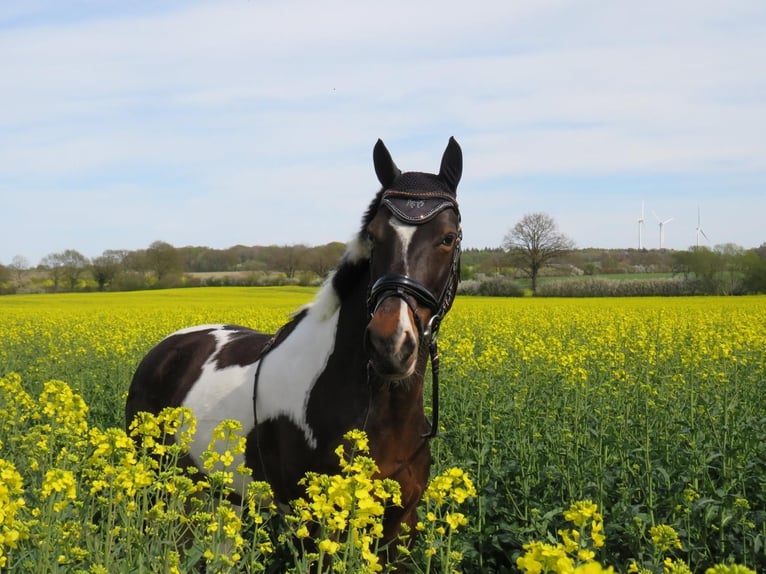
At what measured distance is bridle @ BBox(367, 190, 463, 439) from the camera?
312 centimetres

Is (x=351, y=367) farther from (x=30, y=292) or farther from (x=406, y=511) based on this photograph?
(x=30, y=292)

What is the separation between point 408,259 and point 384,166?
2.23 ft

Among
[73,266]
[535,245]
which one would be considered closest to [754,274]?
[535,245]

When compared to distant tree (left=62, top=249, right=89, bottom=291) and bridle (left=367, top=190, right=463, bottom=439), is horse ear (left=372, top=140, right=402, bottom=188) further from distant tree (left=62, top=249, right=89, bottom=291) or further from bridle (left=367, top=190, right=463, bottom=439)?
distant tree (left=62, top=249, right=89, bottom=291)

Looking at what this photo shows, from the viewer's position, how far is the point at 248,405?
13.0 feet

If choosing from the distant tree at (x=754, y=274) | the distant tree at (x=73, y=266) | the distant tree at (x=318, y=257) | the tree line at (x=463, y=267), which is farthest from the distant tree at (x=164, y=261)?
the distant tree at (x=754, y=274)

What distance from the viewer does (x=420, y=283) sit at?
3191 mm

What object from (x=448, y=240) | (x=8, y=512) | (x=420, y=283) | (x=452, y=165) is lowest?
(x=8, y=512)

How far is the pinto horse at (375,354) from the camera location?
3154 millimetres

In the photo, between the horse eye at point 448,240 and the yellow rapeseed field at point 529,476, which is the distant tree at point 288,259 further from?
the horse eye at point 448,240

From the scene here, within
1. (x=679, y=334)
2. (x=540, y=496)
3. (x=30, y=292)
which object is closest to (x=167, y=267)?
(x=30, y=292)

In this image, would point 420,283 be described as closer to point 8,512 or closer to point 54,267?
point 8,512

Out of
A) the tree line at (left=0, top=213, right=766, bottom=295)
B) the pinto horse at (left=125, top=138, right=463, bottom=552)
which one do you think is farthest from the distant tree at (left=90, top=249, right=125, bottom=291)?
the pinto horse at (left=125, top=138, right=463, bottom=552)

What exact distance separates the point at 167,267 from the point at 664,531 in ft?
194
